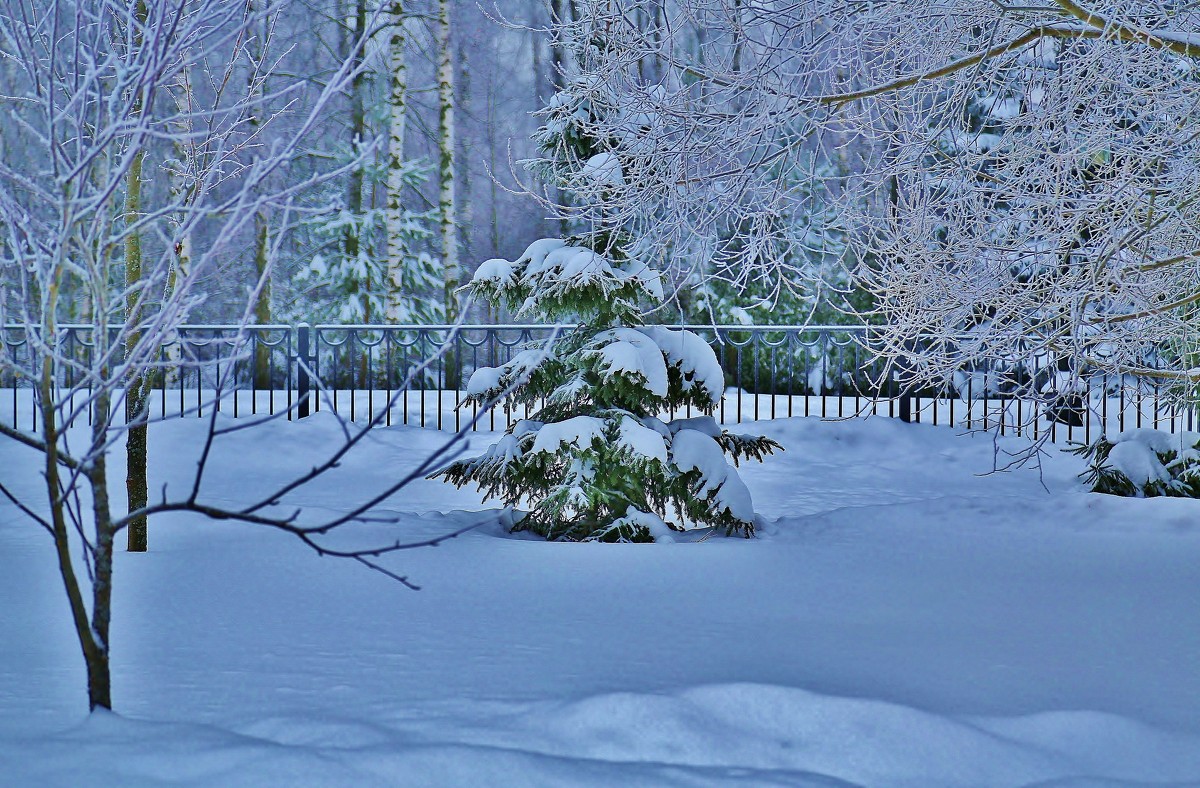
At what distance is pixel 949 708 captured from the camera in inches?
116

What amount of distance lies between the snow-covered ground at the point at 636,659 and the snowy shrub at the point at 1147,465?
84cm

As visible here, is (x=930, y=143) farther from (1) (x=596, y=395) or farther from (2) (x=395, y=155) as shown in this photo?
(2) (x=395, y=155)

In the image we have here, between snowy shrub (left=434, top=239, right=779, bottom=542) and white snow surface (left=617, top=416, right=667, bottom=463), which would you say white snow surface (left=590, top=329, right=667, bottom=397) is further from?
white snow surface (left=617, top=416, right=667, bottom=463)

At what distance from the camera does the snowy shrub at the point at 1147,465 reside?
7.32 meters

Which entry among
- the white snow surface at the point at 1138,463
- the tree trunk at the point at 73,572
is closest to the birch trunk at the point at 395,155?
the white snow surface at the point at 1138,463

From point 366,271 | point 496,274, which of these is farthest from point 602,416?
point 366,271

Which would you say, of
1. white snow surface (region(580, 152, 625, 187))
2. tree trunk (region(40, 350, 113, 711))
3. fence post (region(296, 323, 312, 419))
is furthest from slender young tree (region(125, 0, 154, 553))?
fence post (region(296, 323, 312, 419))

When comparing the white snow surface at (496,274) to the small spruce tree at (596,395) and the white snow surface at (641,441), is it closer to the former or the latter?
the small spruce tree at (596,395)

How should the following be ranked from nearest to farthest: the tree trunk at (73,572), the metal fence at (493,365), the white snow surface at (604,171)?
1. the tree trunk at (73,572)
2. the white snow surface at (604,171)
3. the metal fence at (493,365)

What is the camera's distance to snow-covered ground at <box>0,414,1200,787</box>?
2.40m

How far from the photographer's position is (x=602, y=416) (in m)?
5.68

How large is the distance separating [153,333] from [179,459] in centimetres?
664

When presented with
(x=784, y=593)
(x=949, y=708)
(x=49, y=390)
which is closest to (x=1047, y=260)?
(x=784, y=593)

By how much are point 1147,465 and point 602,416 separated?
13.7 ft
